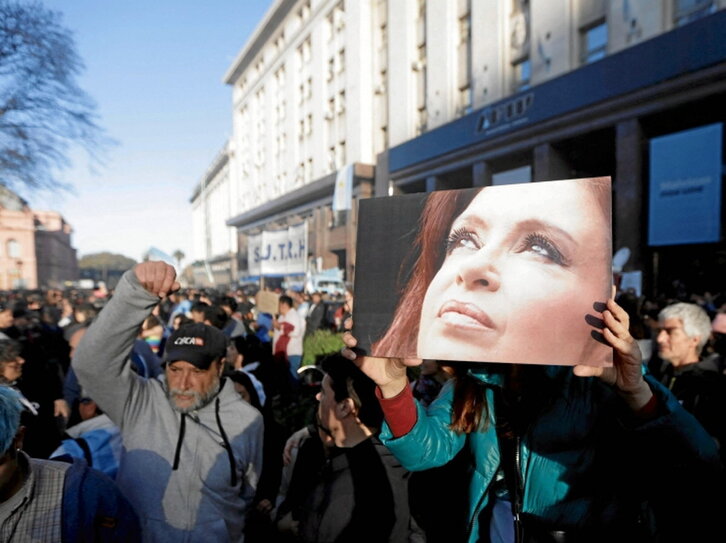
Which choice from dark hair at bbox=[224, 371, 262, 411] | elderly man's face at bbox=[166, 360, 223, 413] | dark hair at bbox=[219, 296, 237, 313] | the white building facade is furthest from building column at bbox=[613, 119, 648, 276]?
elderly man's face at bbox=[166, 360, 223, 413]

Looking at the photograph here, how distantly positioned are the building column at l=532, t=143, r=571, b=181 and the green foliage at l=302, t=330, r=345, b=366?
490 inches

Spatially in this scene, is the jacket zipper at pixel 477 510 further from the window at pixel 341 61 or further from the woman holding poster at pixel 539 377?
the window at pixel 341 61

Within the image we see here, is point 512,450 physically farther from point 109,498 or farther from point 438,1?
point 438,1

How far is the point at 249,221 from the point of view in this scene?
48.9m

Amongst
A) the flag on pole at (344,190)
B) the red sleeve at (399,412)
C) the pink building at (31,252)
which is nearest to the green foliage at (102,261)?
the pink building at (31,252)

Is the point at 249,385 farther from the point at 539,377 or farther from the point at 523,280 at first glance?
the point at 523,280

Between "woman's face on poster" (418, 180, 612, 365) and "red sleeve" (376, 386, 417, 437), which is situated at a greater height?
"woman's face on poster" (418, 180, 612, 365)

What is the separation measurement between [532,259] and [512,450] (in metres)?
0.76

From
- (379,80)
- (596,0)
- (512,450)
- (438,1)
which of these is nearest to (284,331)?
(512,450)

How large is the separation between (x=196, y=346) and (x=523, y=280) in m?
1.69

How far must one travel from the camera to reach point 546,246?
144cm

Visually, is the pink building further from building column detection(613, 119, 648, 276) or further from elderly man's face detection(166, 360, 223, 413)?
elderly man's face detection(166, 360, 223, 413)

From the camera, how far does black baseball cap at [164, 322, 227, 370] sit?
2344 millimetres

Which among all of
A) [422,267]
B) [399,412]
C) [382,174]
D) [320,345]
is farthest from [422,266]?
[382,174]
